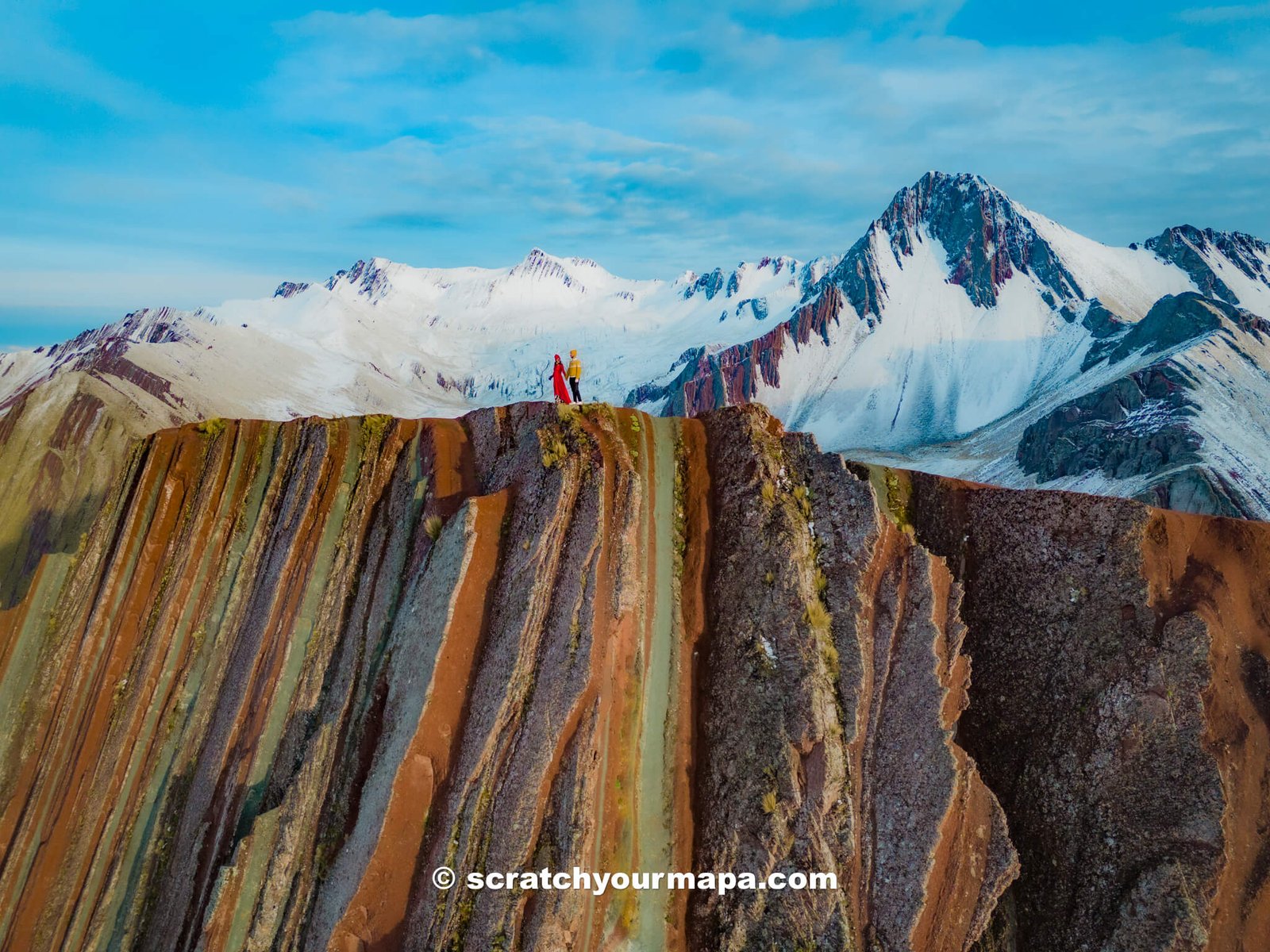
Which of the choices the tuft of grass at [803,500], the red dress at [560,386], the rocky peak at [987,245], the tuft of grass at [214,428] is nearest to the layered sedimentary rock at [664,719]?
the tuft of grass at [803,500]

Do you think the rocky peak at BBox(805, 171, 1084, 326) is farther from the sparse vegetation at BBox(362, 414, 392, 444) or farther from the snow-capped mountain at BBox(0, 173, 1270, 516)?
the sparse vegetation at BBox(362, 414, 392, 444)

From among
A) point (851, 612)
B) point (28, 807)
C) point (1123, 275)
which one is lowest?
point (28, 807)

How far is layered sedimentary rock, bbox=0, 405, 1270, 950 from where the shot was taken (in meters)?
13.7

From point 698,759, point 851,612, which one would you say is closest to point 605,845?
point 698,759

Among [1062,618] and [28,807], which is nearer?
[1062,618]

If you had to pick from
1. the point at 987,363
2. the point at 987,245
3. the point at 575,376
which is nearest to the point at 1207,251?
the point at 987,245

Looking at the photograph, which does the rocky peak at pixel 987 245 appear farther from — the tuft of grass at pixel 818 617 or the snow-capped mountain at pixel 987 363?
the tuft of grass at pixel 818 617

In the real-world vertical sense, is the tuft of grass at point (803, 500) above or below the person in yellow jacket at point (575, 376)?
below

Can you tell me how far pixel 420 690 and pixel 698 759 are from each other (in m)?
5.71

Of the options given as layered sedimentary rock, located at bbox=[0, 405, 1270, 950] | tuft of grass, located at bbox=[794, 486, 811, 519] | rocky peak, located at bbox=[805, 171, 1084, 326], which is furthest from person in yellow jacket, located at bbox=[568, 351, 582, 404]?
rocky peak, located at bbox=[805, 171, 1084, 326]

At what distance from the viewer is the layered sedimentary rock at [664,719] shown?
44.8 ft

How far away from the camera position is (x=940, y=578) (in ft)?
53.0

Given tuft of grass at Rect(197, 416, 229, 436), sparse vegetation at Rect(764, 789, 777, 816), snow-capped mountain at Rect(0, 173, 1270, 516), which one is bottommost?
sparse vegetation at Rect(764, 789, 777, 816)

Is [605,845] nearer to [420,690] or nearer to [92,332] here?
[420,690]
